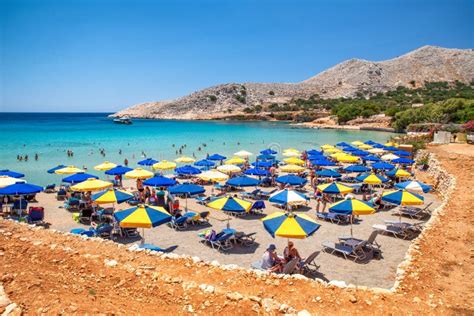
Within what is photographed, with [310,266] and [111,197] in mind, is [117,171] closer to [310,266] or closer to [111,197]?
[111,197]

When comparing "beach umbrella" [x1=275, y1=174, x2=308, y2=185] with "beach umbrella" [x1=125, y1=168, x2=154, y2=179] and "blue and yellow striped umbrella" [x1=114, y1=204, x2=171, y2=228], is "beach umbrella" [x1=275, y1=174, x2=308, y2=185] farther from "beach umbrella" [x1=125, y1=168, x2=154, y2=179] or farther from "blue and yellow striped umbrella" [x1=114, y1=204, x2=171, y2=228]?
"blue and yellow striped umbrella" [x1=114, y1=204, x2=171, y2=228]

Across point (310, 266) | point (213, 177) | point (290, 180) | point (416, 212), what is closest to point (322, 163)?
point (290, 180)

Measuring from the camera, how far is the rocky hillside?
152m

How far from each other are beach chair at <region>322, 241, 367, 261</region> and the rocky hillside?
12908cm

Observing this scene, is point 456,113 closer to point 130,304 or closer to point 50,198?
point 50,198

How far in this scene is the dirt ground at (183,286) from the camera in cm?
603

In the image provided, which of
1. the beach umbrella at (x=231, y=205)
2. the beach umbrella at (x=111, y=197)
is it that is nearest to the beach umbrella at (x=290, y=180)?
the beach umbrella at (x=231, y=205)

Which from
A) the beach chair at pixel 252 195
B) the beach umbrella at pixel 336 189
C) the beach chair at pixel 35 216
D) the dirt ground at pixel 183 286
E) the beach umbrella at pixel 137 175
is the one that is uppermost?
the beach umbrella at pixel 137 175

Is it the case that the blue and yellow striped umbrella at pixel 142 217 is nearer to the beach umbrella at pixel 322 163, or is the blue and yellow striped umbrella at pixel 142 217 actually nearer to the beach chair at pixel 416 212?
the beach chair at pixel 416 212

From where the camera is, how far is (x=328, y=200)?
17.9m

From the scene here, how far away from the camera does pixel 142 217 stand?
10664mm

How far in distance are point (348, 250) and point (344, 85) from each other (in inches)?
6341

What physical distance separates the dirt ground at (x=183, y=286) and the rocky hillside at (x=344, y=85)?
131 metres

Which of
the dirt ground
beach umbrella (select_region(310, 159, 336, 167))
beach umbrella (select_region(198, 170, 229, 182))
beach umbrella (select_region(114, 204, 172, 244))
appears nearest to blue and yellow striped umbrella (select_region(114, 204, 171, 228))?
beach umbrella (select_region(114, 204, 172, 244))
